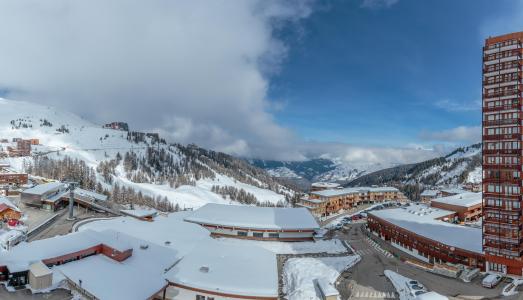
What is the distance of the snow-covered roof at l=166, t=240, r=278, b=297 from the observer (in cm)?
3778

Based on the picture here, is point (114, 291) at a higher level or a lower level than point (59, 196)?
lower

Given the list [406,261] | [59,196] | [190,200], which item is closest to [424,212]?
[406,261]

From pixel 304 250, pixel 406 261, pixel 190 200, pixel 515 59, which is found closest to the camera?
pixel 515 59

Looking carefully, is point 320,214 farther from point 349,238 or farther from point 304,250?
point 304,250

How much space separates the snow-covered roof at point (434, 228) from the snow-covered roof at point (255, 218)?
704 inches

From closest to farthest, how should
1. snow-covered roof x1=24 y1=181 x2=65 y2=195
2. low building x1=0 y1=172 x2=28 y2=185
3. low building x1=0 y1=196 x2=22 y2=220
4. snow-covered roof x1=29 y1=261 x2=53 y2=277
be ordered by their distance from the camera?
snow-covered roof x1=29 y1=261 x2=53 y2=277
low building x1=0 y1=196 x2=22 y2=220
snow-covered roof x1=24 y1=181 x2=65 y2=195
low building x1=0 y1=172 x2=28 y2=185

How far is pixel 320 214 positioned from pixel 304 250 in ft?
183

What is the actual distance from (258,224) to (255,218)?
12.8 feet

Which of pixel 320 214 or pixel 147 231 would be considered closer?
pixel 147 231

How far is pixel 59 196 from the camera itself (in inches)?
3019

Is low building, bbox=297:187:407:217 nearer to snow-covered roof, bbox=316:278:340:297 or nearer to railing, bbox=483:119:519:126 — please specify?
railing, bbox=483:119:519:126

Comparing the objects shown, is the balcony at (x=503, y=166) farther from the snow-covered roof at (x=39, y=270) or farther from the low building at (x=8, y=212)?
the low building at (x=8, y=212)

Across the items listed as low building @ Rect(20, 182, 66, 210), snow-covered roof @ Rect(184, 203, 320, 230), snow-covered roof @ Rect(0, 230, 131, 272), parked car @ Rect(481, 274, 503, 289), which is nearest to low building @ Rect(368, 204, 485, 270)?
parked car @ Rect(481, 274, 503, 289)

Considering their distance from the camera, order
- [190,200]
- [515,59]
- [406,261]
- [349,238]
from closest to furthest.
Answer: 1. [515,59]
2. [406,261]
3. [349,238]
4. [190,200]
